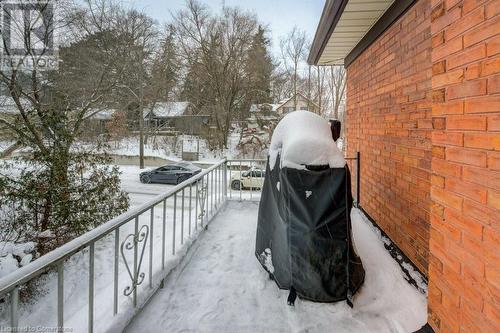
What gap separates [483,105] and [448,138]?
0.87ft

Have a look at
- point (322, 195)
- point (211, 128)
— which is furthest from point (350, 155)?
point (211, 128)

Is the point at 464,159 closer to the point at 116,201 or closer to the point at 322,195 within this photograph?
the point at 322,195

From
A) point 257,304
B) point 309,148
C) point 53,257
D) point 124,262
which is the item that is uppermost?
point 309,148

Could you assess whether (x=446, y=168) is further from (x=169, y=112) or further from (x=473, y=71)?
(x=169, y=112)

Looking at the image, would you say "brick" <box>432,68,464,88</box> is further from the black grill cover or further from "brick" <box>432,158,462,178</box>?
the black grill cover

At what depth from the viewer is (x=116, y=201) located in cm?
799

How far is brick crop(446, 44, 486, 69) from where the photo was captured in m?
1.15

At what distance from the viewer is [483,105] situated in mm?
1130

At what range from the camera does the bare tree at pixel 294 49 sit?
27156 mm

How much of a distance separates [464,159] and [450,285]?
1.82 feet

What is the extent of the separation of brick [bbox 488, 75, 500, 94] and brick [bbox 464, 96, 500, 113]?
0.02 metres

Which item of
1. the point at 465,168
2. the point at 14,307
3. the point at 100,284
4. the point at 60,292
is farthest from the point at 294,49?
the point at 14,307

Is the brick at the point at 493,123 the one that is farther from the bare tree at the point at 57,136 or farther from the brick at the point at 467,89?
the bare tree at the point at 57,136

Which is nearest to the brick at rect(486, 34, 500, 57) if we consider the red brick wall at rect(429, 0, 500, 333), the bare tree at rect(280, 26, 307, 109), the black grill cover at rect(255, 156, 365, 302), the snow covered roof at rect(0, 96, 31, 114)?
the red brick wall at rect(429, 0, 500, 333)
